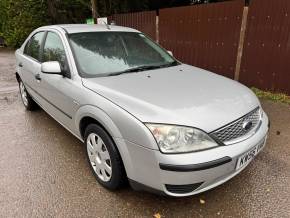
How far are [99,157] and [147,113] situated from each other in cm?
85

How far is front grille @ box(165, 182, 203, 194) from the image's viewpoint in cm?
216

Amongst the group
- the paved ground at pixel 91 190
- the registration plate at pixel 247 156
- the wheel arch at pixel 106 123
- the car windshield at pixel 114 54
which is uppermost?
the car windshield at pixel 114 54

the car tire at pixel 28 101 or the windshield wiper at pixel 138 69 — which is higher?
the windshield wiper at pixel 138 69

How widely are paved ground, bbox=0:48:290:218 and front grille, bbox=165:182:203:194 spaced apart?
351mm

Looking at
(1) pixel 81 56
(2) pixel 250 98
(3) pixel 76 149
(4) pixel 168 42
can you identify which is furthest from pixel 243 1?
(3) pixel 76 149

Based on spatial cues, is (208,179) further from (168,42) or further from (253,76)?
(168,42)

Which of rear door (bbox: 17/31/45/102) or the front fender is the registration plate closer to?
the front fender

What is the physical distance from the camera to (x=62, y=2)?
49.3 ft

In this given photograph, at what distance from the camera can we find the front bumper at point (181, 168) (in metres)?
2.07

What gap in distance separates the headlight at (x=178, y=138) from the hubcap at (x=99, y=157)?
0.66m

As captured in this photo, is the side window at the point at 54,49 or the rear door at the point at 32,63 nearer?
the side window at the point at 54,49

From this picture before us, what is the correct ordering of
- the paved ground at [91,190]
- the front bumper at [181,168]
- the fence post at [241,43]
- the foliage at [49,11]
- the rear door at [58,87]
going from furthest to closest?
the foliage at [49,11] → the fence post at [241,43] → the rear door at [58,87] → the paved ground at [91,190] → the front bumper at [181,168]

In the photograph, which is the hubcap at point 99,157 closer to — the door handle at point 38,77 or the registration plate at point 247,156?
the registration plate at point 247,156

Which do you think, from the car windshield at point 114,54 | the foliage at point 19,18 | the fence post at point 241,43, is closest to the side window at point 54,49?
the car windshield at point 114,54
